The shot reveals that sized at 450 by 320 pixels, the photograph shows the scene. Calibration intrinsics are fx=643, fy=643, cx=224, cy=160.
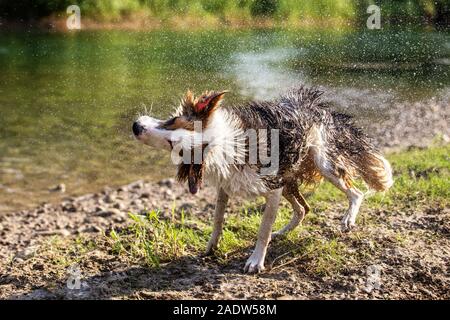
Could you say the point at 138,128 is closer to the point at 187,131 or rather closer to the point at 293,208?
the point at 187,131

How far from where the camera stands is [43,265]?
15.9 feet

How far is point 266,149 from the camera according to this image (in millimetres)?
4340

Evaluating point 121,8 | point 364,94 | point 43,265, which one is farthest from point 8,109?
point 43,265

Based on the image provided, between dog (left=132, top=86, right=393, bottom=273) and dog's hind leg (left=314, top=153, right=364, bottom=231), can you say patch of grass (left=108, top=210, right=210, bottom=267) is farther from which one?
dog's hind leg (left=314, top=153, right=364, bottom=231)

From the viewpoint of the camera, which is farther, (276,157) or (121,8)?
(121,8)

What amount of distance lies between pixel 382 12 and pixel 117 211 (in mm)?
7565

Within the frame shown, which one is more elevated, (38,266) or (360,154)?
(360,154)

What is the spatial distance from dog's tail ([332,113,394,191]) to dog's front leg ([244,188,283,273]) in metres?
0.79

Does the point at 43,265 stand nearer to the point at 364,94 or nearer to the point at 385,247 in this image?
the point at 385,247

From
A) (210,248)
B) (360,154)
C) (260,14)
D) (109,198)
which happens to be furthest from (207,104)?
(260,14)

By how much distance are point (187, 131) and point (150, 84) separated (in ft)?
23.7
